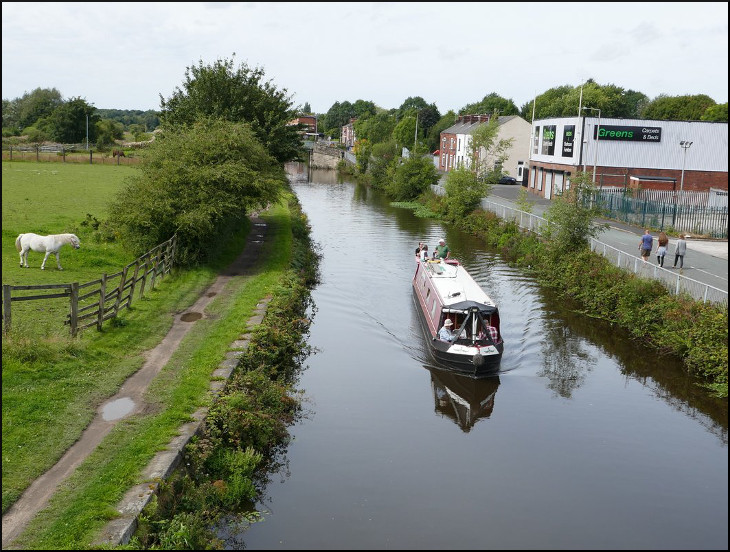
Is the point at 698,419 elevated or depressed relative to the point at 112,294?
depressed

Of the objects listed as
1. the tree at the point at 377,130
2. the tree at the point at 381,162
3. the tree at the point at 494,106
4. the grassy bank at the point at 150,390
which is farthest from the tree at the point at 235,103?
the tree at the point at 494,106

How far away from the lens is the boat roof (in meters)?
19.4

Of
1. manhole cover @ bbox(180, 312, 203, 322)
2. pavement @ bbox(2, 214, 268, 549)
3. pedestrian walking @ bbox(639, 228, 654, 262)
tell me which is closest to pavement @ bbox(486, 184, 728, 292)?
pedestrian walking @ bbox(639, 228, 654, 262)

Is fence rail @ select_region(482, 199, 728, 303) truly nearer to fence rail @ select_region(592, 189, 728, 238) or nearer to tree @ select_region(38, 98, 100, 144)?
fence rail @ select_region(592, 189, 728, 238)

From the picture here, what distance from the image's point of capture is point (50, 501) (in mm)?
10000

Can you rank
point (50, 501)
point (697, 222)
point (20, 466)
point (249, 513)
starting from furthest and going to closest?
point (697, 222)
point (249, 513)
point (20, 466)
point (50, 501)

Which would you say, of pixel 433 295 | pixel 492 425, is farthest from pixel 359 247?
pixel 492 425

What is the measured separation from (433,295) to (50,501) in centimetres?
1334

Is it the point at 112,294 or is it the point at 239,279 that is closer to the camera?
the point at 112,294

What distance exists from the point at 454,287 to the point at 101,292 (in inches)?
406

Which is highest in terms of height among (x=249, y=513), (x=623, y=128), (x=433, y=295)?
(x=623, y=128)

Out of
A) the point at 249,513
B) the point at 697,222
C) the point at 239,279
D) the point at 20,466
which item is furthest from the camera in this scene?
the point at 697,222

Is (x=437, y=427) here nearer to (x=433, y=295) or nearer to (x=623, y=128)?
(x=433, y=295)

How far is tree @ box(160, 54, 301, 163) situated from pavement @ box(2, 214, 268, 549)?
20.0 m
